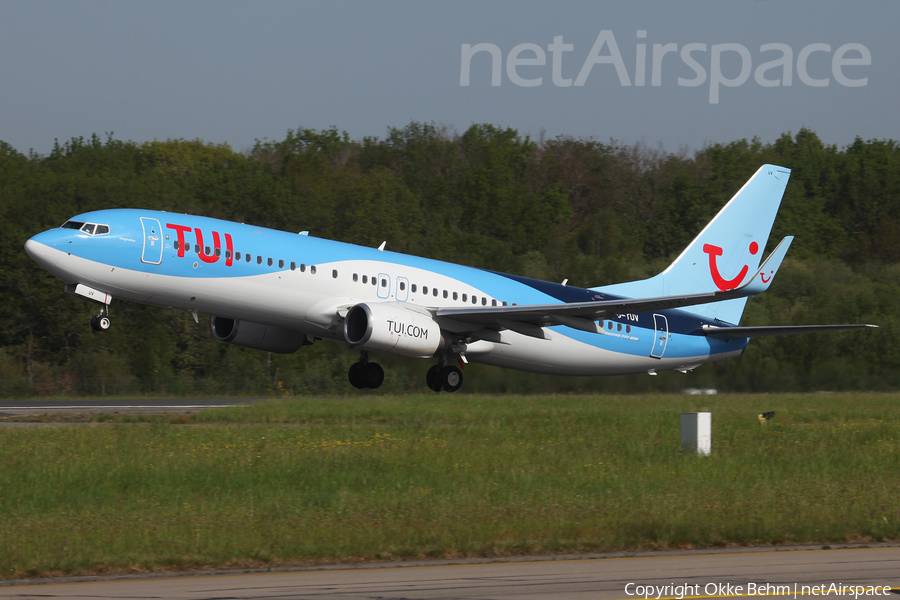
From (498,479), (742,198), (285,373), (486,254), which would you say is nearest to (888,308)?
(742,198)

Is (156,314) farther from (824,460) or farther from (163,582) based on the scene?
(163,582)

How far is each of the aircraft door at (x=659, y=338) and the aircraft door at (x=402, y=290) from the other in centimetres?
974

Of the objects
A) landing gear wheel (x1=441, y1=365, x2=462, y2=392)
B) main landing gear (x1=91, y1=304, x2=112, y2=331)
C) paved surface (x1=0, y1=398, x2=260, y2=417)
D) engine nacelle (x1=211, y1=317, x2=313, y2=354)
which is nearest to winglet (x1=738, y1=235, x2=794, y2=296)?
landing gear wheel (x1=441, y1=365, x2=462, y2=392)

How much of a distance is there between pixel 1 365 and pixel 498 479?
1589 inches

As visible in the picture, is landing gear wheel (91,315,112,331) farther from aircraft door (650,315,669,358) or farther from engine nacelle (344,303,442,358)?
aircraft door (650,315,669,358)

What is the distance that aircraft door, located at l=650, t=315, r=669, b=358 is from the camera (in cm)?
3472

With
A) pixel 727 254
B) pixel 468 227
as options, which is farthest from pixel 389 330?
pixel 468 227

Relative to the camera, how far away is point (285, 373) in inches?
1983

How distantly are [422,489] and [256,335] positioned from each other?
17242mm

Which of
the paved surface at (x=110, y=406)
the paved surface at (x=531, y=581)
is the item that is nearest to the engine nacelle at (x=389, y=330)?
the paved surface at (x=110, y=406)

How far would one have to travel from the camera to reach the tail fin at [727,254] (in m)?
37.1

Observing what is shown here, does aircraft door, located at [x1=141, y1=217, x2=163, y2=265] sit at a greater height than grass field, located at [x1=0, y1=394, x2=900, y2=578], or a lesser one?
greater

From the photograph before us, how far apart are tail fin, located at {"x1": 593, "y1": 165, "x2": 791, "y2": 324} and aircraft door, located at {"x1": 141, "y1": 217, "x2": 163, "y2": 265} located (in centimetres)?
1778

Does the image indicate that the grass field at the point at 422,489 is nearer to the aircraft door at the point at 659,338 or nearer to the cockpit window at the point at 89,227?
the cockpit window at the point at 89,227
